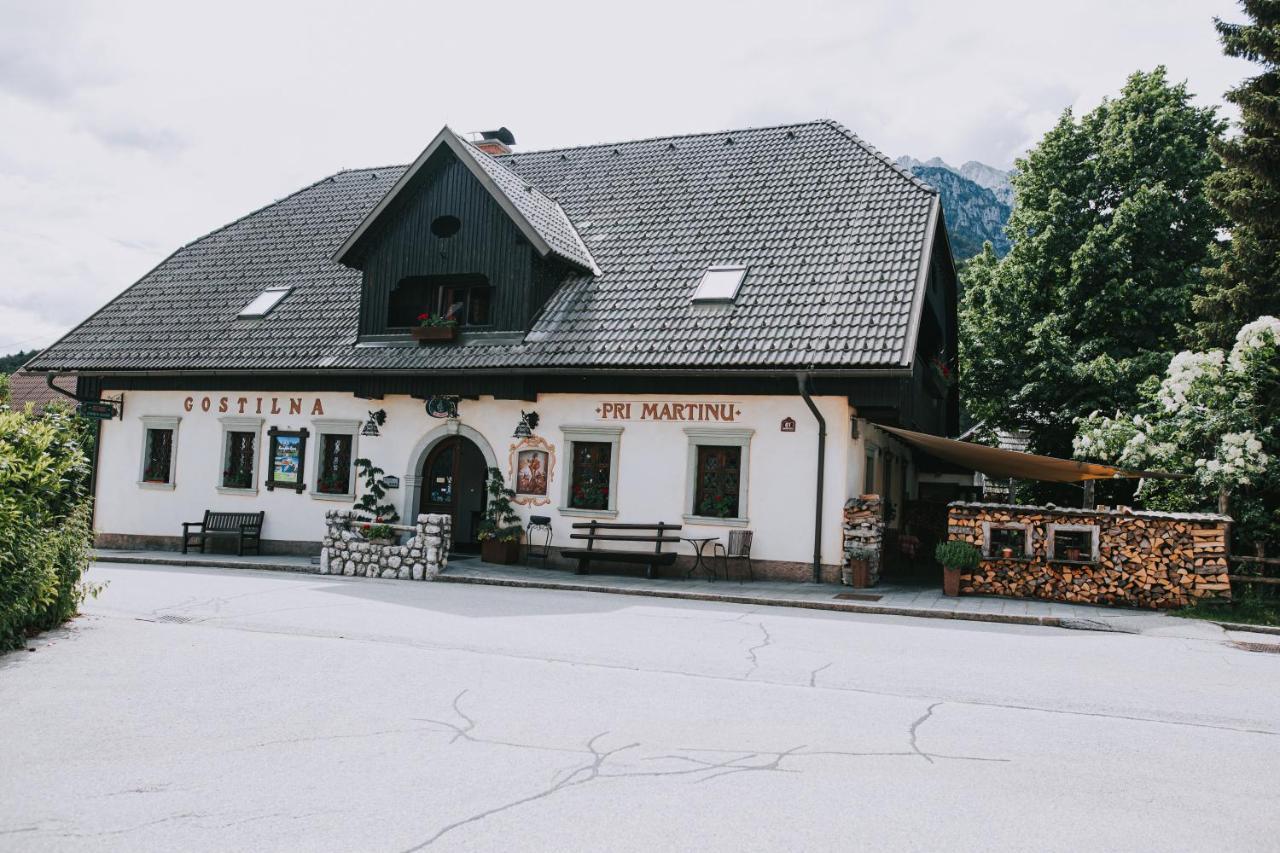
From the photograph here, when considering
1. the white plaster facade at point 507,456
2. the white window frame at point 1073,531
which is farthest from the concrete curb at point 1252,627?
the white plaster facade at point 507,456

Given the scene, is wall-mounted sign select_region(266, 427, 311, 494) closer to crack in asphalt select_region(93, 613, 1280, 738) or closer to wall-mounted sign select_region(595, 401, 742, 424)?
wall-mounted sign select_region(595, 401, 742, 424)

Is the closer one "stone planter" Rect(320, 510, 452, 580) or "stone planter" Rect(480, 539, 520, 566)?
"stone planter" Rect(320, 510, 452, 580)

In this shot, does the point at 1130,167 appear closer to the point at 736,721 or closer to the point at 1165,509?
the point at 1165,509

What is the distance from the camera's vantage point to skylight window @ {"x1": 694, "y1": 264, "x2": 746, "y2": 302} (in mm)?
17969

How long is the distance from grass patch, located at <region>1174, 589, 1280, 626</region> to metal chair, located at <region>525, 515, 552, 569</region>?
9.98 metres

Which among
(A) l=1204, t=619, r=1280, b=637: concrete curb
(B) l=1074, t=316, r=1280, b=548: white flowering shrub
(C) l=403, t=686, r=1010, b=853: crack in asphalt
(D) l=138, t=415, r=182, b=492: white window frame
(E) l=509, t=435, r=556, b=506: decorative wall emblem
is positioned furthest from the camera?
(D) l=138, t=415, r=182, b=492: white window frame

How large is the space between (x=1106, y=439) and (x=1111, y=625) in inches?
237

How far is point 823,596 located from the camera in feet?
48.5

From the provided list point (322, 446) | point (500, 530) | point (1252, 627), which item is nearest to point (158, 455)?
point (322, 446)

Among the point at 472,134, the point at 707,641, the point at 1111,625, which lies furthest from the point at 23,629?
the point at 472,134

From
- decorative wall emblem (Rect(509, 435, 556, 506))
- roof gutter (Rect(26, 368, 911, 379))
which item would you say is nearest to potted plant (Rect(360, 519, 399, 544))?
decorative wall emblem (Rect(509, 435, 556, 506))

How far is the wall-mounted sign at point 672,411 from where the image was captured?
1722cm

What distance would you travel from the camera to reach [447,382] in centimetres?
1925

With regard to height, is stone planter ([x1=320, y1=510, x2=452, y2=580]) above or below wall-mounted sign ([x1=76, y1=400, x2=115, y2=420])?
below
